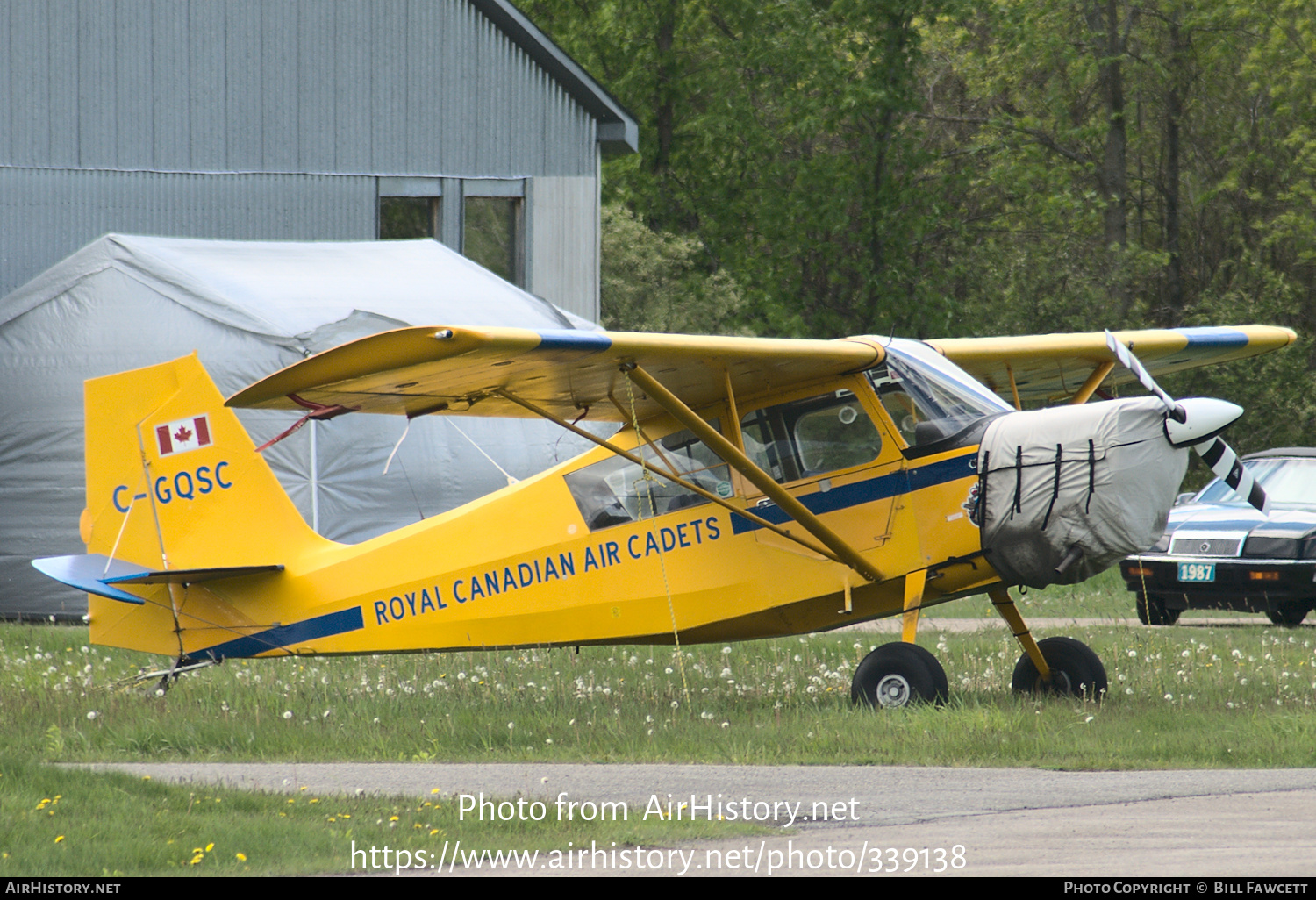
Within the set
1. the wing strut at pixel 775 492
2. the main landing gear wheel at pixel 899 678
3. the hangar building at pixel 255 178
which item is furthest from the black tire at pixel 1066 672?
the hangar building at pixel 255 178

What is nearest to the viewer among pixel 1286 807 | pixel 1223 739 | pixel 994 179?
pixel 1286 807

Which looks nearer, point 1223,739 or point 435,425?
point 1223,739

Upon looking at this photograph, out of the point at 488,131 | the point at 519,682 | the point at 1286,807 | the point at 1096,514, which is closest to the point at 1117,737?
the point at 1096,514

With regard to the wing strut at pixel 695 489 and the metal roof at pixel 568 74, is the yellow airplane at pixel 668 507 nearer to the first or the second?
the wing strut at pixel 695 489

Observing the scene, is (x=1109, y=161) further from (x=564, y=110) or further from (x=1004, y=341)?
(x=1004, y=341)

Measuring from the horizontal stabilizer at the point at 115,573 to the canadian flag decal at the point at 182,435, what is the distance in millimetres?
841

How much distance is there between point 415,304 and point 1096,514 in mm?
10706

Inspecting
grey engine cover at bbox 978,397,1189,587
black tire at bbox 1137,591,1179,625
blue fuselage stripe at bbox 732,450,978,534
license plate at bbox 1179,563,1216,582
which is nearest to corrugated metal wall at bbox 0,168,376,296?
black tire at bbox 1137,591,1179,625

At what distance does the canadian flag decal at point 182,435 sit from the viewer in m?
10.7

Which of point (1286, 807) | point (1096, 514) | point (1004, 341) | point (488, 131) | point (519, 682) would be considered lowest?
point (519, 682)

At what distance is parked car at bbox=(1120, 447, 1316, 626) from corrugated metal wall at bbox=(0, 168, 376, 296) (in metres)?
11.6

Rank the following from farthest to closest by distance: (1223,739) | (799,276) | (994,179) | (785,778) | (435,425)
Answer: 1. (799,276)
2. (994,179)
3. (435,425)
4. (1223,739)
5. (785,778)

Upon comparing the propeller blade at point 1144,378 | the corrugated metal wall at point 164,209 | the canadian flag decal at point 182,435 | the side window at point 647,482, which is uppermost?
the corrugated metal wall at point 164,209

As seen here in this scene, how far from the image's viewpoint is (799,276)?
37844 mm
